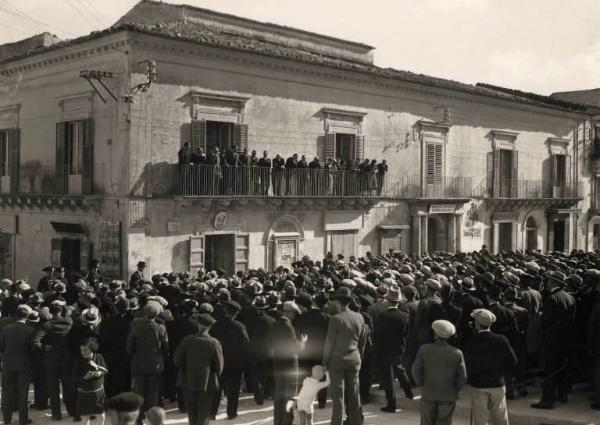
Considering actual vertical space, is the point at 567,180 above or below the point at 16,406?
above

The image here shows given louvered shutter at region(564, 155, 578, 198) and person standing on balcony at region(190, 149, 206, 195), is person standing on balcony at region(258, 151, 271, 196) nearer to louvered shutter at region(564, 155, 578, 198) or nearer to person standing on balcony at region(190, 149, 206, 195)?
person standing on balcony at region(190, 149, 206, 195)

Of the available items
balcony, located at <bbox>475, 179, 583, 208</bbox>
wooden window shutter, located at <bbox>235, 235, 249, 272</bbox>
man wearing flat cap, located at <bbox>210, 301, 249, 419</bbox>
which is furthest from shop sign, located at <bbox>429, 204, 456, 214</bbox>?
man wearing flat cap, located at <bbox>210, 301, 249, 419</bbox>

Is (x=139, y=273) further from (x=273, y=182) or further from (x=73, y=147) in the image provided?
(x=73, y=147)

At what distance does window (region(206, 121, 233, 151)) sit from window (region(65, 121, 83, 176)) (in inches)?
152

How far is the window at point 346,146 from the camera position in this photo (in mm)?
23859

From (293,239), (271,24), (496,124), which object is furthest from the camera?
(496,124)

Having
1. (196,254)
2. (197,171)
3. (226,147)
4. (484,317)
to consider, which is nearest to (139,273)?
(196,254)

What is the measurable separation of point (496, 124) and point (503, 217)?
4.21m

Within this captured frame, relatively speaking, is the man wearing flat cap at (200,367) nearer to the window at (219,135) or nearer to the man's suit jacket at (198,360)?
the man's suit jacket at (198,360)

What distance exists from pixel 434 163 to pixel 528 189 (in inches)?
268

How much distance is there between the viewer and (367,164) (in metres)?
23.5

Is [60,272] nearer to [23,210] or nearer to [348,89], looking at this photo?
[23,210]

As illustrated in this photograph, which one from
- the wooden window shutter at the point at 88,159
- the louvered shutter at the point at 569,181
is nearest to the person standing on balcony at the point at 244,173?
the wooden window shutter at the point at 88,159

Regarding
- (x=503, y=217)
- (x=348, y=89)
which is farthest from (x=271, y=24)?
(x=503, y=217)
